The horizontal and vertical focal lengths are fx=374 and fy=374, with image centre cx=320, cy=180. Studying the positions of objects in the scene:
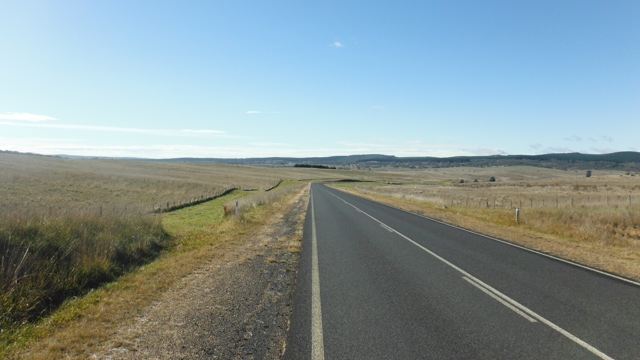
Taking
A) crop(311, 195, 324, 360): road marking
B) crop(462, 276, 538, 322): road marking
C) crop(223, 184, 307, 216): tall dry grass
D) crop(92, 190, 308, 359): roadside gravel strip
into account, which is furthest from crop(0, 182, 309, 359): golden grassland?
crop(223, 184, 307, 216): tall dry grass

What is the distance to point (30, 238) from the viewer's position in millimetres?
7863

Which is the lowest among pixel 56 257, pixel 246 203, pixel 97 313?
pixel 246 203

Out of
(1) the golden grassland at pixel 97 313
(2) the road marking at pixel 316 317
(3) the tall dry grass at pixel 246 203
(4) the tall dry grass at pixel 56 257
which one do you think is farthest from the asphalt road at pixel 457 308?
(3) the tall dry grass at pixel 246 203

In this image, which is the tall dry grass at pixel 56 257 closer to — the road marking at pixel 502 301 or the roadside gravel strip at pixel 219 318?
the roadside gravel strip at pixel 219 318

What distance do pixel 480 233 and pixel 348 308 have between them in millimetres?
11664

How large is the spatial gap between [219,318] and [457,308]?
12.6 feet

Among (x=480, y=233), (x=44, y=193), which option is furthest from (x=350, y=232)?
(x=44, y=193)

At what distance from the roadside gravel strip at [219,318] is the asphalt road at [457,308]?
35cm

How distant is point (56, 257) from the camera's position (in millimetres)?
7660

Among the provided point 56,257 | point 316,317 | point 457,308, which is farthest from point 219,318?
point 56,257

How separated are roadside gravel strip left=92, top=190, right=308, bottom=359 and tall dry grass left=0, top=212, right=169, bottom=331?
1802mm

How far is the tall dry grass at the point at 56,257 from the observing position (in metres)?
6.06

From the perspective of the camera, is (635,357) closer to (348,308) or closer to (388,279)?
(348,308)

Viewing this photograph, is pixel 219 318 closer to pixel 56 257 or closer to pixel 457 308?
pixel 457 308
